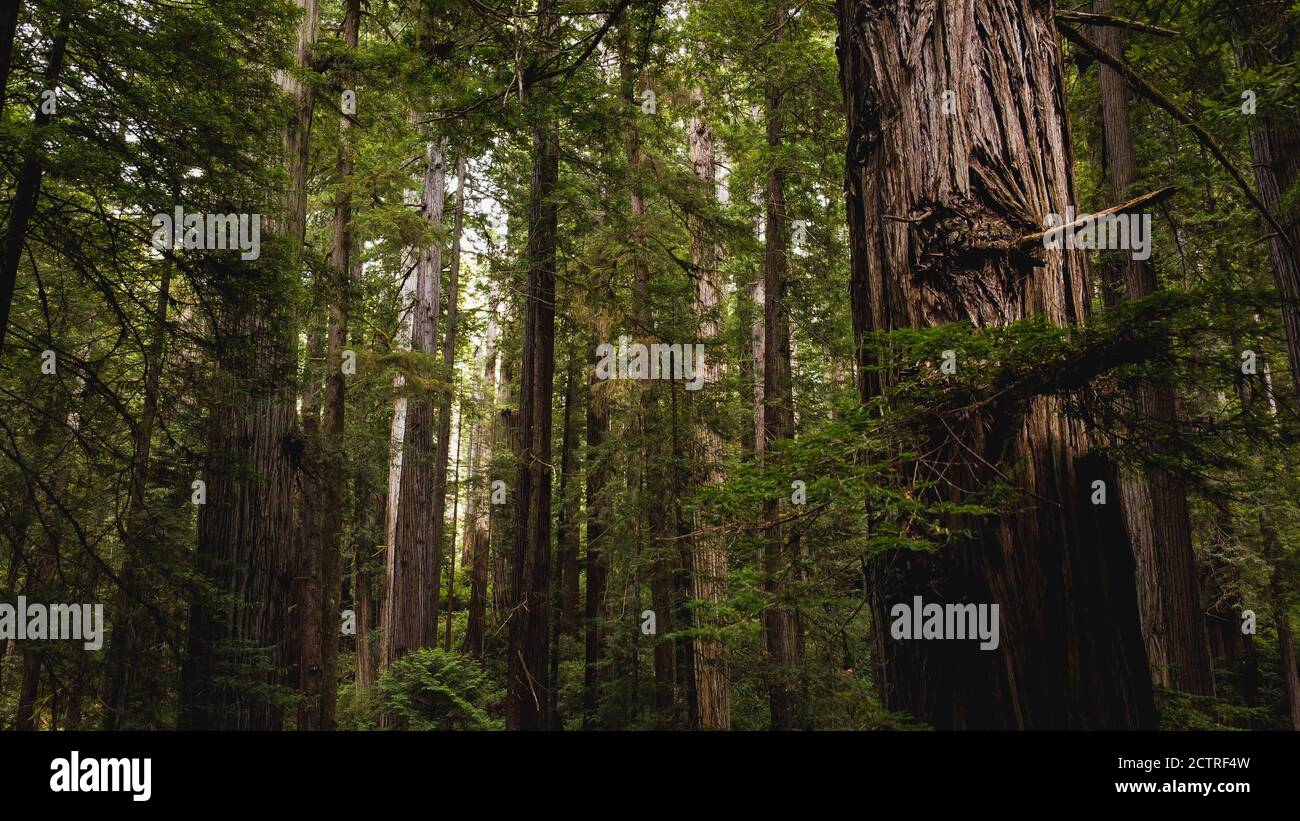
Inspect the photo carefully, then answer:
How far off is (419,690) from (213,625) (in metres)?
4.90

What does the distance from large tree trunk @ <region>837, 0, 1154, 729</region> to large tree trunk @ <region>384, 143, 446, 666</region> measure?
32.6ft

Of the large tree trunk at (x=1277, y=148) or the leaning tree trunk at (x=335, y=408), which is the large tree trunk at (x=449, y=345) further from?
the large tree trunk at (x=1277, y=148)

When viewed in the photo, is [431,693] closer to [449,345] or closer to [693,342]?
[693,342]

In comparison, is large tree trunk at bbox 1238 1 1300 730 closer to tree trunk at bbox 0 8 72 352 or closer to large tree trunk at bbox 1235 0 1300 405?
large tree trunk at bbox 1235 0 1300 405

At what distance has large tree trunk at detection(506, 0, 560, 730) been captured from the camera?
26.2ft

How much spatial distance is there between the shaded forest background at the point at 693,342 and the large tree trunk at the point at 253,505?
0.05 meters

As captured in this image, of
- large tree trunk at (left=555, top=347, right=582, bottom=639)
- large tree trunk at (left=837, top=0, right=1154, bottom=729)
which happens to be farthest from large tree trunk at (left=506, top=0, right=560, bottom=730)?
large tree trunk at (left=555, top=347, right=582, bottom=639)

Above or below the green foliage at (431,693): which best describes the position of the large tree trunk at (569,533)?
above

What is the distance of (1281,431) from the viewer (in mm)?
1801

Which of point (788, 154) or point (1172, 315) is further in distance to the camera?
point (788, 154)

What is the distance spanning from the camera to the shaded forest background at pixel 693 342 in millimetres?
1989

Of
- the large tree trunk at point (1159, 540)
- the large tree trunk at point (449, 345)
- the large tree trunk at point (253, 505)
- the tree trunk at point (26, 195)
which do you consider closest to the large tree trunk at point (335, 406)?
the large tree trunk at point (253, 505)
